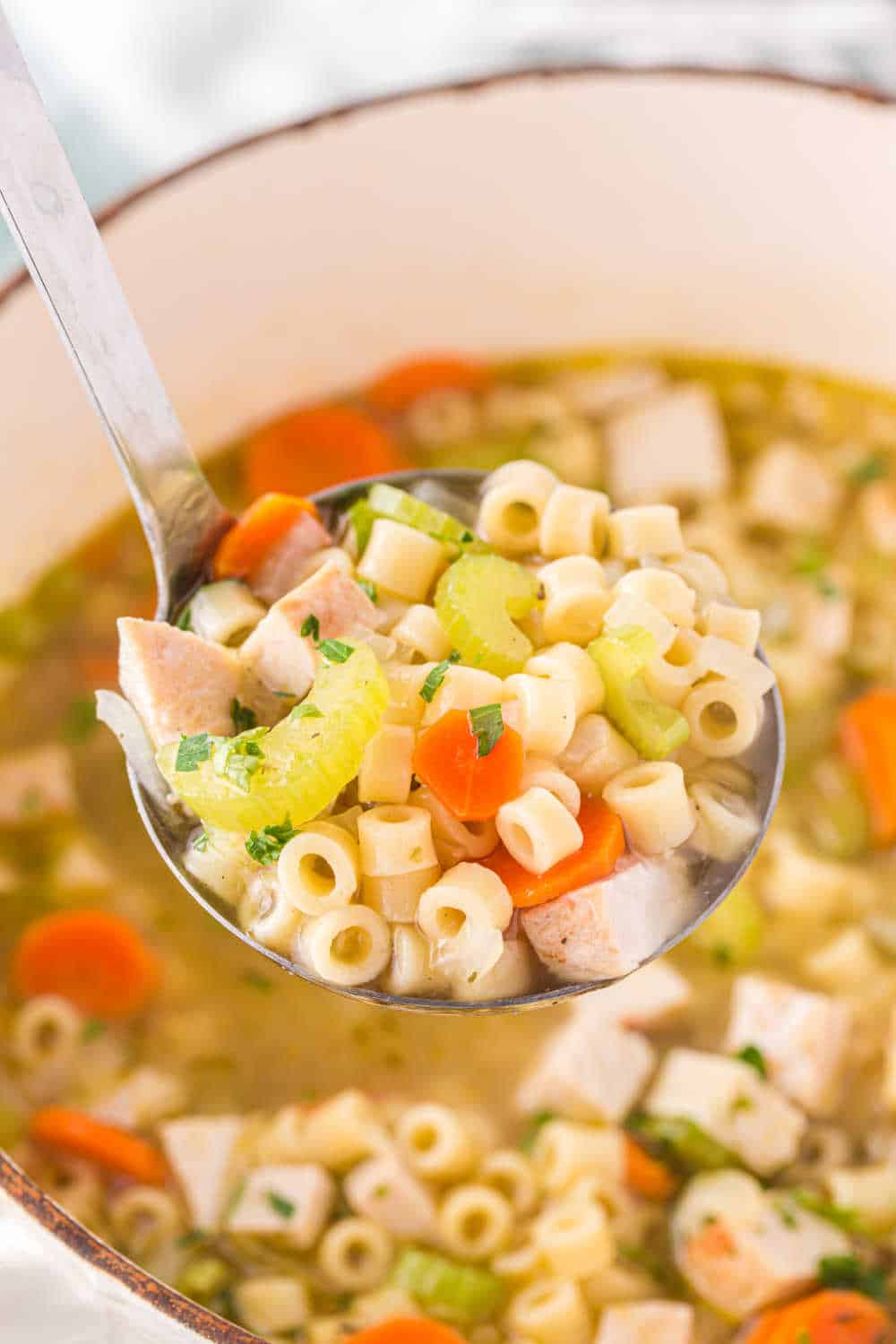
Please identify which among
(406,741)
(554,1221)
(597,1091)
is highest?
(406,741)

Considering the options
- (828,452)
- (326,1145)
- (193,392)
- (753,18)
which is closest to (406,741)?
(326,1145)

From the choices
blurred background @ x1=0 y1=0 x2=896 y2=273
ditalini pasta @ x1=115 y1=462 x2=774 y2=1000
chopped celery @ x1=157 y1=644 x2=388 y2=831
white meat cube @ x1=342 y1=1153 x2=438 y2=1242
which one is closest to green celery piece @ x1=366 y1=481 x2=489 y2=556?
ditalini pasta @ x1=115 y1=462 x2=774 y2=1000

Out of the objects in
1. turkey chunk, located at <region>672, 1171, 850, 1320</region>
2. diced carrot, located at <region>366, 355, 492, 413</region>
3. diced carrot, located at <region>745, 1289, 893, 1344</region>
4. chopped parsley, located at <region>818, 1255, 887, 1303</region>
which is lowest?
A: diced carrot, located at <region>745, 1289, 893, 1344</region>

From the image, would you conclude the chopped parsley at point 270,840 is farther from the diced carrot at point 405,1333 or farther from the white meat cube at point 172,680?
the diced carrot at point 405,1333

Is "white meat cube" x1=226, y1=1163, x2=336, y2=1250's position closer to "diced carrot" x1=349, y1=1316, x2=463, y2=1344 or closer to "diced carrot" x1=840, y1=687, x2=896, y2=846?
"diced carrot" x1=349, y1=1316, x2=463, y2=1344

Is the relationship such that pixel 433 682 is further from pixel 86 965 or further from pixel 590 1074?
pixel 86 965

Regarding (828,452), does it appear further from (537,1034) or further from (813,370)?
(537,1034)
